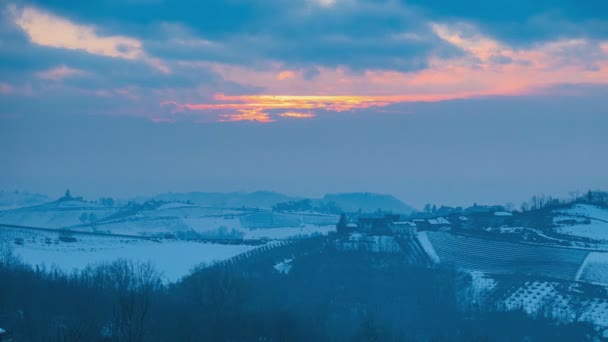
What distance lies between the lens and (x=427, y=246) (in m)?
89.7

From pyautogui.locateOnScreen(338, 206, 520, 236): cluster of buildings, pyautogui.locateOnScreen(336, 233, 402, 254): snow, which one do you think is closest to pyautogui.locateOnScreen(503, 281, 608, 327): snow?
pyautogui.locateOnScreen(336, 233, 402, 254): snow

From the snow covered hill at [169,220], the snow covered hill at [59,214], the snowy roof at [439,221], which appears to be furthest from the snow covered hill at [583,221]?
the snow covered hill at [59,214]

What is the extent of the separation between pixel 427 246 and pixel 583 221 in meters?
15.0

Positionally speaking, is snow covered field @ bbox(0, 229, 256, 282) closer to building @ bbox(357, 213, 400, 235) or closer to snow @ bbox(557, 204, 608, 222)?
building @ bbox(357, 213, 400, 235)

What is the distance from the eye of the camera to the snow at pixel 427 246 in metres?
85.5

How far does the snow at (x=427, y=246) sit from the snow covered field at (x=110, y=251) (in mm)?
15228

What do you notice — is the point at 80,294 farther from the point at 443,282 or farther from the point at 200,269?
the point at 443,282

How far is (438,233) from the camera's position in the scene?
95.1 meters

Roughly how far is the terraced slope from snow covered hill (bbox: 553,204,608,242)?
7.23 metres

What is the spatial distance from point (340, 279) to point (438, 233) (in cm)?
2207

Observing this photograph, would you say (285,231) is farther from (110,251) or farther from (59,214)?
(110,251)

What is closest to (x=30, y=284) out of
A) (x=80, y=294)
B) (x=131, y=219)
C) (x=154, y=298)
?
(x=80, y=294)

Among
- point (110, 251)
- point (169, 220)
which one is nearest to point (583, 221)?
point (110, 251)

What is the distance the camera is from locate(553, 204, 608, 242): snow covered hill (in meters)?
90.8
